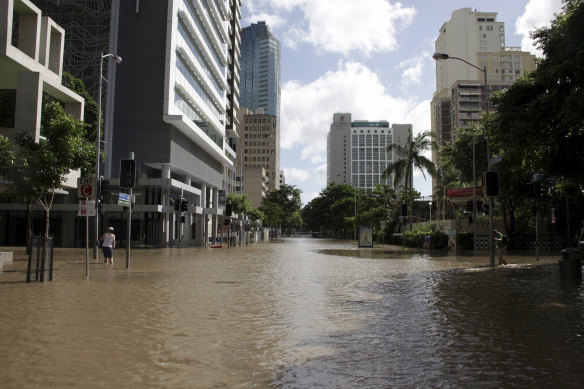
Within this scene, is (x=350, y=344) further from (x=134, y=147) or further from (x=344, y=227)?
(x=344, y=227)

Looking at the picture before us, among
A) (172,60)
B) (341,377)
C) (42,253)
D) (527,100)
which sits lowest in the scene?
(341,377)

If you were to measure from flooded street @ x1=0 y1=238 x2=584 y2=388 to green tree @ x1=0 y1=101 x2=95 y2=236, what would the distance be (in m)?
9.18

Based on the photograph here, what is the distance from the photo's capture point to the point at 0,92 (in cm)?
2825

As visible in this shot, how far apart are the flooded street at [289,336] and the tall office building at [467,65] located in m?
125

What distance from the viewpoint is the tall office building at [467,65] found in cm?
12900

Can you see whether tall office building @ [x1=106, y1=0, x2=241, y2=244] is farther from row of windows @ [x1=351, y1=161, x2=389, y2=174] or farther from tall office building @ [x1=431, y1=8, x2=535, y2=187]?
row of windows @ [x1=351, y1=161, x2=389, y2=174]

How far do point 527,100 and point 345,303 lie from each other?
11531 mm

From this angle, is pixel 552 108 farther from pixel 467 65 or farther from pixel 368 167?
pixel 368 167

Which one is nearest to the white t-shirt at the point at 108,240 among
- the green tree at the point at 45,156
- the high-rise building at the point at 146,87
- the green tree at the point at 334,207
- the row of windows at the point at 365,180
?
the green tree at the point at 45,156

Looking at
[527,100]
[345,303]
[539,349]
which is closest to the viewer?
[539,349]

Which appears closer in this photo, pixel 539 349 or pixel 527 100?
pixel 539 349

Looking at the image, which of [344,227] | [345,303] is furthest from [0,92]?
[344,227]

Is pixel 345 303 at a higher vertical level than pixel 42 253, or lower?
lower

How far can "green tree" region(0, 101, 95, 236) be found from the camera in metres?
21.0
